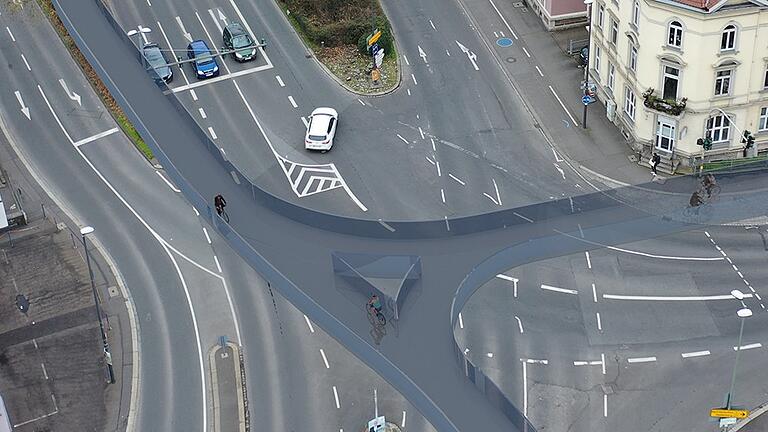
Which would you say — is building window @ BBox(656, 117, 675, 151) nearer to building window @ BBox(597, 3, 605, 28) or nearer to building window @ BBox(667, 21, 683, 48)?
building window @ BBox(667, 21, 683, 48)

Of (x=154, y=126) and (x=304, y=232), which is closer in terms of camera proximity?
(x=304, y=232)

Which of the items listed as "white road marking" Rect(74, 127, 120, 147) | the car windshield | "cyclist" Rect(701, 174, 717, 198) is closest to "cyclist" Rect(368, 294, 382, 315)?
"cyclist" Rect(701, 174, 717, 198)

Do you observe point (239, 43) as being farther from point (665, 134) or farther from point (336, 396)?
point (336, 396)

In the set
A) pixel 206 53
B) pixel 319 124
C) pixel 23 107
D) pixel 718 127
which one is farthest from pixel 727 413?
pixel 23 107

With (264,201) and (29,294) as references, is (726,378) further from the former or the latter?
(29,294)

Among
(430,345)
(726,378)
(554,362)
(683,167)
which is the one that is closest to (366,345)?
(430,345)
